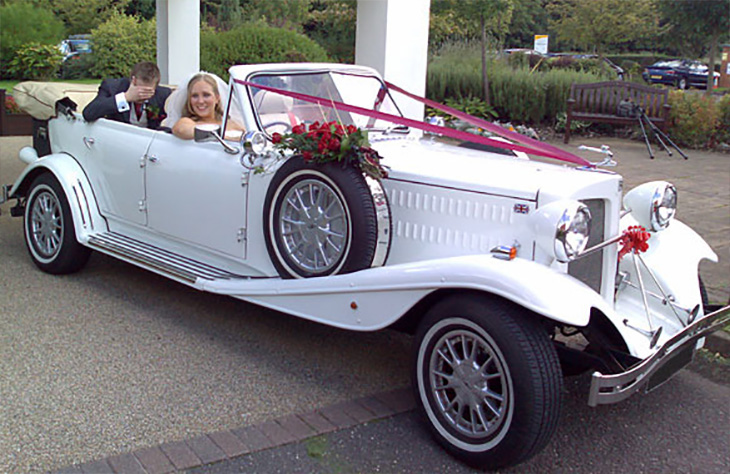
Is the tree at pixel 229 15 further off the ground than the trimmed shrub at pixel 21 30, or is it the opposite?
the tree at pixel 229 15

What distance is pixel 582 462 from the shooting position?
3523 millimetres

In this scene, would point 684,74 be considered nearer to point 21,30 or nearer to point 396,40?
point 21,30

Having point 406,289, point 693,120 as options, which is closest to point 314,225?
point 406,289

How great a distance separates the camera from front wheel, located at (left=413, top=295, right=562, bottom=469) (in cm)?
317

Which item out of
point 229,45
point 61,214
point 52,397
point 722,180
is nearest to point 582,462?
point 52,397

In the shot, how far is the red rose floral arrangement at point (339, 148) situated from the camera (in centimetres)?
391

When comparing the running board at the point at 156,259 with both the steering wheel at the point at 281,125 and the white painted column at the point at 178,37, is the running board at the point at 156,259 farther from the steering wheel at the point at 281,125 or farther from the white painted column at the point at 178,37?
the white painted column at the point at 178,37

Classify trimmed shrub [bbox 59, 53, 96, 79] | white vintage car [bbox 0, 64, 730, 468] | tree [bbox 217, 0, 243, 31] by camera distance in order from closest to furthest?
white vintage car [bbox 0, 64, 730, 468], trimmed shrub [bbox 59, 53, 96, 79], tree [bbox 217, 0, 243, 31]

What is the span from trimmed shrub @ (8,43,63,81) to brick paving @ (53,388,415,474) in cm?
2024

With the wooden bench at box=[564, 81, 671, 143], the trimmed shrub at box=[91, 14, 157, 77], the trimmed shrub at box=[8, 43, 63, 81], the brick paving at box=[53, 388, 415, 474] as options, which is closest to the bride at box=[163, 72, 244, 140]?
the brick paving at box=[53, 388, 415, 474]

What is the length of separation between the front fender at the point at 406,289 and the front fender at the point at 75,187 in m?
1.54

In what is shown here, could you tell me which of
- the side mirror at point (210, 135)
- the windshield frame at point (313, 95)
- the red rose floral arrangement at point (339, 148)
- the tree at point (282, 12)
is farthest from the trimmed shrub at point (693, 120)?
the tree at point (282, 12)

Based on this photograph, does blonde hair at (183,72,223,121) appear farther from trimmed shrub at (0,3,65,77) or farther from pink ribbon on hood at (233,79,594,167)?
trimmed shrub at (0,3,65,77)

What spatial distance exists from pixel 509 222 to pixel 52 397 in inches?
99.3
